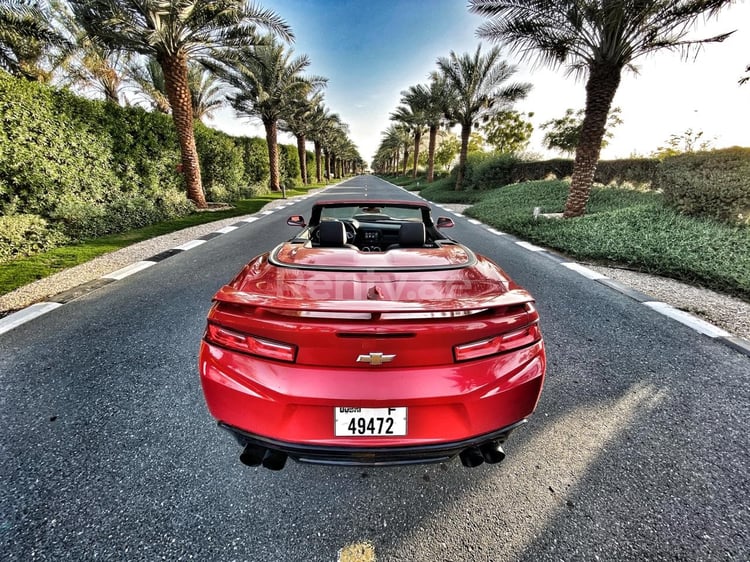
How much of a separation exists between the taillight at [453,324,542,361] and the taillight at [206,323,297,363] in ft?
2.39

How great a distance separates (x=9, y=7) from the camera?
8125mm

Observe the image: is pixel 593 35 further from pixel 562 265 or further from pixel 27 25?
pixel 27 25

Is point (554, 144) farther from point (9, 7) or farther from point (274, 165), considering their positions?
point (9, 7)

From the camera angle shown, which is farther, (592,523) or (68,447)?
(68,447)

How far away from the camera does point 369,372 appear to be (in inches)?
54.1

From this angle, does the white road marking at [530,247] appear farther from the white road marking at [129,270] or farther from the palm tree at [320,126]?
the palm tree at [320,126]

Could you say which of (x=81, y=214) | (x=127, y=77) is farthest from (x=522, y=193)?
(x=127, y=77)

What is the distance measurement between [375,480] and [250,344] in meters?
1.01

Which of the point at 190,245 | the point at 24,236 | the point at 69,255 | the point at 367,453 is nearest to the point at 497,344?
the point at 367,453

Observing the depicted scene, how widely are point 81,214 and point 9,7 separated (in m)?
6.36

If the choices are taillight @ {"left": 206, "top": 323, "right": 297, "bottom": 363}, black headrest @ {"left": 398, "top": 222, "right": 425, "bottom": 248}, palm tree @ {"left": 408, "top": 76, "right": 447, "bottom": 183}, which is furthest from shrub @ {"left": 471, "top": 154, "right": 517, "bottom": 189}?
taillight @ {"left": 206, "top": 323, "right": 297, "bottom": 363}

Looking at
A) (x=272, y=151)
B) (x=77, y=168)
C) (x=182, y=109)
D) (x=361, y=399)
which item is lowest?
(x=361, y=399)

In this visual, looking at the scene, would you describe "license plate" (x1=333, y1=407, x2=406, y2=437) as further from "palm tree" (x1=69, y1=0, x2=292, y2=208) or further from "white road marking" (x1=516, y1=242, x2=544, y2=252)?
"palm tree" (x1=69, y1=0, x2=292, y2=208)

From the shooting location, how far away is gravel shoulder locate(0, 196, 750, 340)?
358cm
